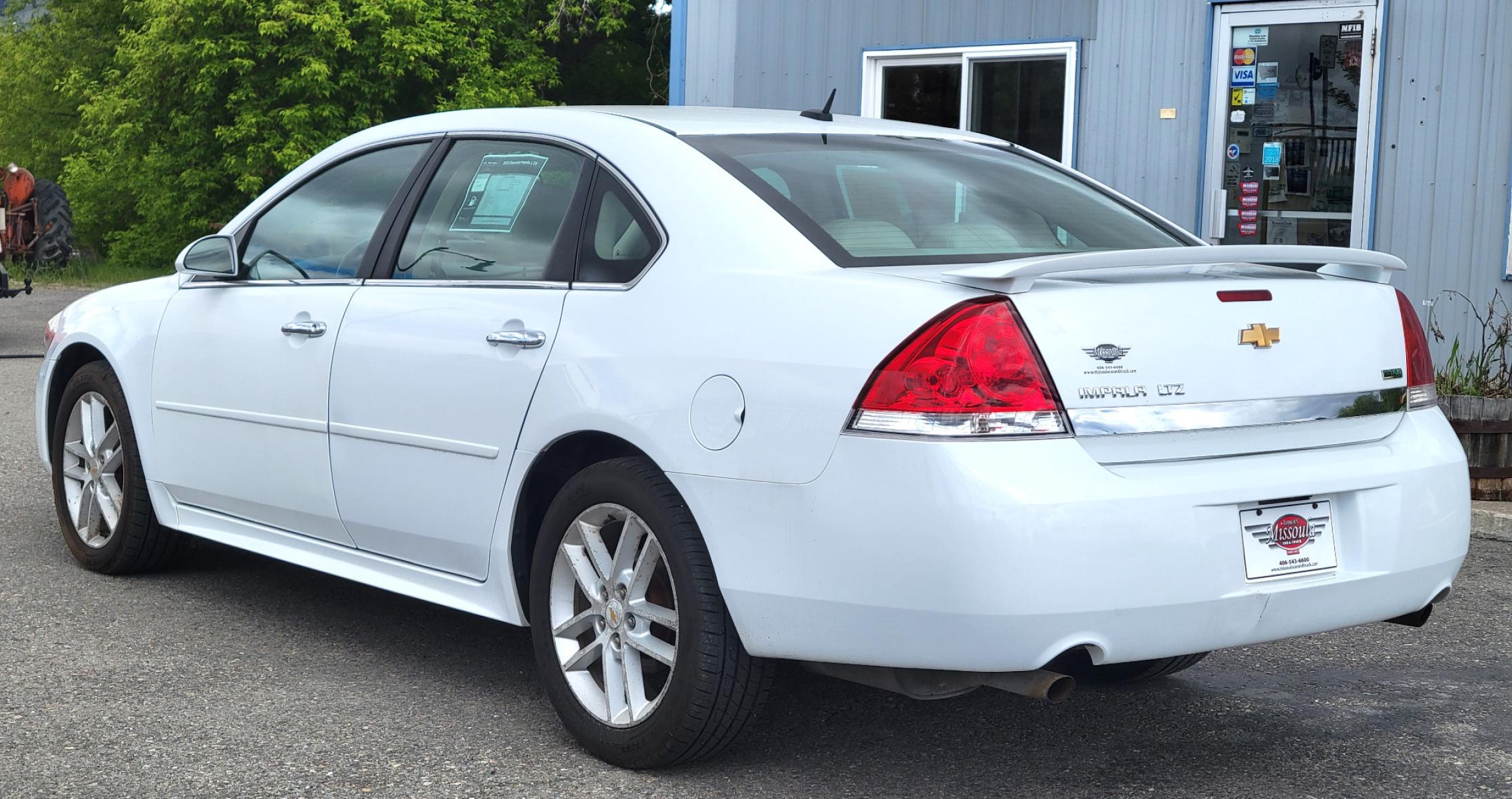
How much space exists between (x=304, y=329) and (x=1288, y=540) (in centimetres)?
266

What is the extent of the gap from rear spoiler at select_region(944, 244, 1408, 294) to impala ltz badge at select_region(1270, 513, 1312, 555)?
55 centimetres

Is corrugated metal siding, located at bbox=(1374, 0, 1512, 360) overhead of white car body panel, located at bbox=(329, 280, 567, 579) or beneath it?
overhead

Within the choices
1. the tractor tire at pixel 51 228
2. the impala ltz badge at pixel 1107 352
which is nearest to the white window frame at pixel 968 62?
the impala ltz badge at pixel 1107 352

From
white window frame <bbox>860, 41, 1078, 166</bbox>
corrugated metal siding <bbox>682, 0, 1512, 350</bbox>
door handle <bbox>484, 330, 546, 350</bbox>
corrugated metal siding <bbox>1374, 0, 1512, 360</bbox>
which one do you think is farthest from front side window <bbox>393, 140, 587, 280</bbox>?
white window frame <bbox>860, 41, 1078, 166</bbox>

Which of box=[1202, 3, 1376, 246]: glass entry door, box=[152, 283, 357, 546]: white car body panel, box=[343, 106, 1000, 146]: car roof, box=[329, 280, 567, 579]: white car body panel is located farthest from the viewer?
box=[1202, 3, 1376, 246]: glass entry door

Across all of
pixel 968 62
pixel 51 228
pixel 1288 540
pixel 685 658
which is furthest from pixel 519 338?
pixel 51 228

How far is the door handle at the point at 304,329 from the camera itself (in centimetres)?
445

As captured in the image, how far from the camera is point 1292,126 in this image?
400 inches

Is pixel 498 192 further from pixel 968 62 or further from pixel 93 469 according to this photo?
pixel 968 62

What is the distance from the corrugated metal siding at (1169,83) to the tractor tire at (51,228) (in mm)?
10696

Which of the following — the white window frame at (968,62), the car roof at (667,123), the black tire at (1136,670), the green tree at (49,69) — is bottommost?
the black tire at (1136,670)

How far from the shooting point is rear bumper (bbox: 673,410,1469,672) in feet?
9.94

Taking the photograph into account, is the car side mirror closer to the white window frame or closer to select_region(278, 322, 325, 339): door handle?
select_region(278, 322, 325, 339): door handle

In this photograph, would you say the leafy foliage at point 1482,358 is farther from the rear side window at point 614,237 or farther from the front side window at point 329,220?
the front side window at point 329,220
